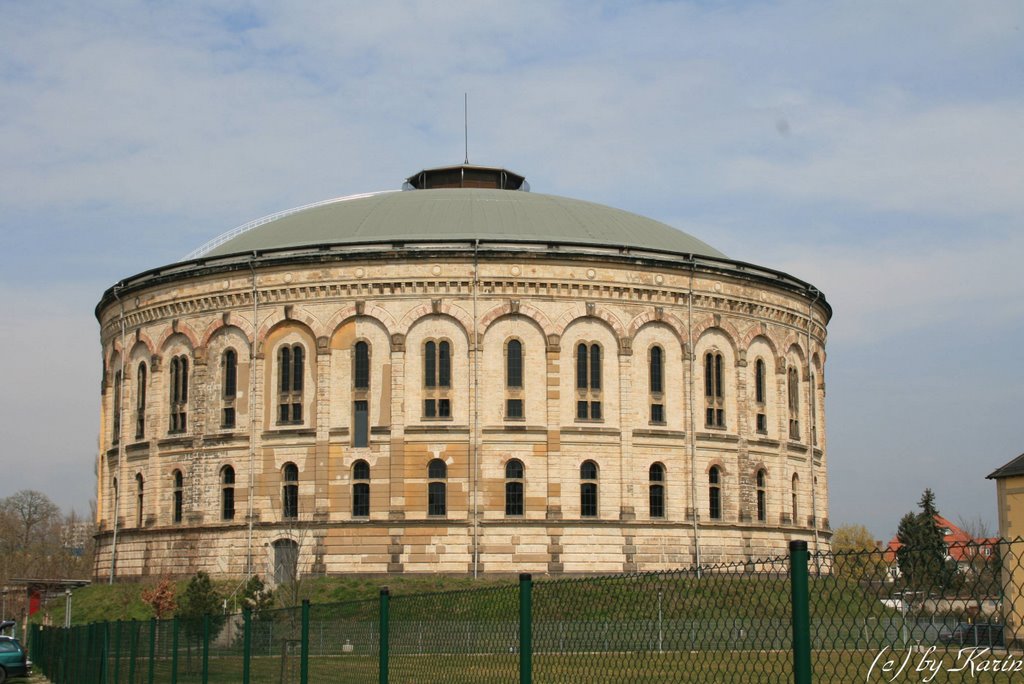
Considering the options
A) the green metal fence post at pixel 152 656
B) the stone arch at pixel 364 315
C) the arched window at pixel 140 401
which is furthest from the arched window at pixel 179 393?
the green metal fence post at pixel 152 656

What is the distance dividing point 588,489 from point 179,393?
18.5 metres

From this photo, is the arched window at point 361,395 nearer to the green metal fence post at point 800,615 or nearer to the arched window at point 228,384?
the arched window at point 228,384

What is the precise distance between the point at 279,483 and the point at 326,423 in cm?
327

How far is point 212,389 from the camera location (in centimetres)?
5566

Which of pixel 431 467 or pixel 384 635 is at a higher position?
pixel 431 467

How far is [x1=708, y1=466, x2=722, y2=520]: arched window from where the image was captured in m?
55.4

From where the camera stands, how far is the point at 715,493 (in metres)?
55.7

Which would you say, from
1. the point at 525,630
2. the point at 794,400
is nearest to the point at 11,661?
the point at 525,630

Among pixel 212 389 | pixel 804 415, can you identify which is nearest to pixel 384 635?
pixel 212 389

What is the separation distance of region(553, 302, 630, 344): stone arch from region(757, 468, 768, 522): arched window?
9671mm

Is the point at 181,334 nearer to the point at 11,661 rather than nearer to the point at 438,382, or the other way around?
the point at 438,382

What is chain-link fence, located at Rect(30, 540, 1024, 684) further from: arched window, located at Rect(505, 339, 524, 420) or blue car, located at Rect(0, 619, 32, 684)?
arched window, located at Rect(505, 339, 524, 420)

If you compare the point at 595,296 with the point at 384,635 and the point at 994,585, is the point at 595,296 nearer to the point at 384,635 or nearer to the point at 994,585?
the point at 384,635

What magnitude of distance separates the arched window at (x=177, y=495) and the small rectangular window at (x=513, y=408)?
14900 mm
